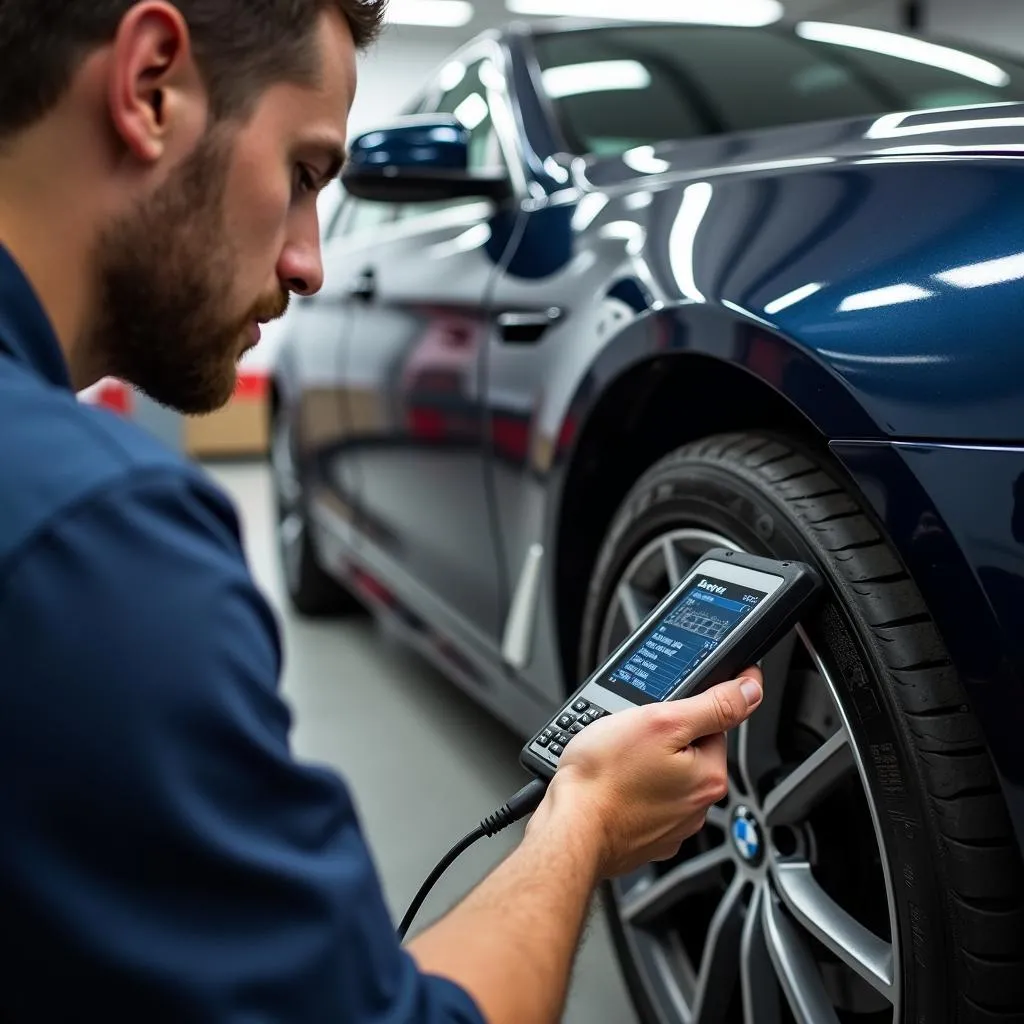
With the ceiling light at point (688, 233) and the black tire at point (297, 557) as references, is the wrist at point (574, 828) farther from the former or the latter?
the black tire at point (297, 557)

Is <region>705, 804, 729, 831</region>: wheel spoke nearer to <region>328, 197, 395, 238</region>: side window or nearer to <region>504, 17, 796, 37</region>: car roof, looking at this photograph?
<region>504, 17, 796, 37</region>: car roof

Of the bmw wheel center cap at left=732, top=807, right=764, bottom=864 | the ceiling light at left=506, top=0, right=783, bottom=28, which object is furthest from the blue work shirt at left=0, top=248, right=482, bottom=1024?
the ceiling light at left=506, top=0, right=783, bottom=28

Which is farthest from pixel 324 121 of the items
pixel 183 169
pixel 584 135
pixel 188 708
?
pixel 584 135

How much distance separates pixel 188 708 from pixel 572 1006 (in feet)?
3.45

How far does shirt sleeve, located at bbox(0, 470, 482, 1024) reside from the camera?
1.42ft

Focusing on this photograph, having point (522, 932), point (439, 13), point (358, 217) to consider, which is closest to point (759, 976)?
point (522, 932)

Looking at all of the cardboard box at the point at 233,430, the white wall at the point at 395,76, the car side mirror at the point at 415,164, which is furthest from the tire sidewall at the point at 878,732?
the white wall at the point at 395,76

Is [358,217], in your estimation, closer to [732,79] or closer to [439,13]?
[732,79]

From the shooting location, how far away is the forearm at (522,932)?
607mm

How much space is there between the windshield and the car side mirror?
15cm

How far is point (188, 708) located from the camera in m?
0.45

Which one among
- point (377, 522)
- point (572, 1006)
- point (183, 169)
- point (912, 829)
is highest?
point (183, 169)

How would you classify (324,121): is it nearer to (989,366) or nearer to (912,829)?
(989,366)

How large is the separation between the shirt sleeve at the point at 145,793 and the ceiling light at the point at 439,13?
8452 mm
